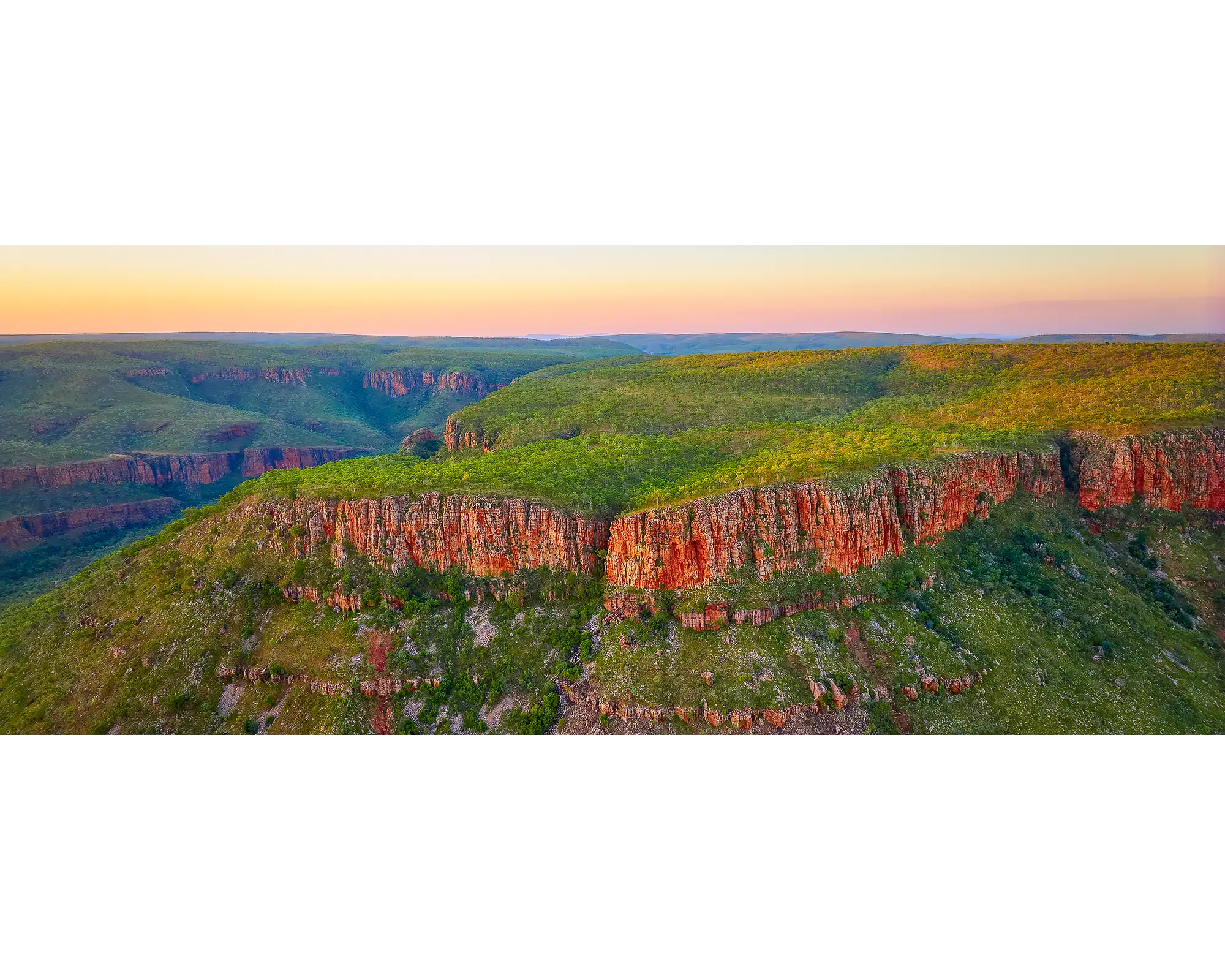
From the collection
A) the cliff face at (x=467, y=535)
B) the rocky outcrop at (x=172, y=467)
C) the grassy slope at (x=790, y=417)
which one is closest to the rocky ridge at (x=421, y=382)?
the rocky outcrop at (x=172, y=467)

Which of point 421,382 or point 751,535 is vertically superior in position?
point 421,382

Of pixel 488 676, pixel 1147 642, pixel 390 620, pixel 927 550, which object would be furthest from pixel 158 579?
pixel 1147 642

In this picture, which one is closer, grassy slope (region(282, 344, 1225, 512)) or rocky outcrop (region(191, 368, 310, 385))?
grassy slope (region(282, 344, 1225, 512))

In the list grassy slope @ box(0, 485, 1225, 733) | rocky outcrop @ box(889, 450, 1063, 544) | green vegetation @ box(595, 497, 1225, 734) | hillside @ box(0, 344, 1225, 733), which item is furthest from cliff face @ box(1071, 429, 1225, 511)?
rocky outcrop @ box(889, 450, 1063, 544)

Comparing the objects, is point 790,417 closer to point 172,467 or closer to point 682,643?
point 682,643

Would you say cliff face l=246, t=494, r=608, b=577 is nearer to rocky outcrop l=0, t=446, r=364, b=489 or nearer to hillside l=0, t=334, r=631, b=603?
hillside l=0, t=334, r=631, b=603

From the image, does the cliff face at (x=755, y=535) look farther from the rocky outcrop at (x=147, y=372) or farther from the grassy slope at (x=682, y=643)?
the rocky outcrop at (x=147, y=372)

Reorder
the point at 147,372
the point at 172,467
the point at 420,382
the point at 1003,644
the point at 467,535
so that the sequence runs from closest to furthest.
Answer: the point at 1003,644, the point at 467,535, the point at 172,467, the point at 147,372, the point at 420,382

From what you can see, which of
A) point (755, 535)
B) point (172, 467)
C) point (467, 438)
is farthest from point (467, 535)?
point (172, 467)
